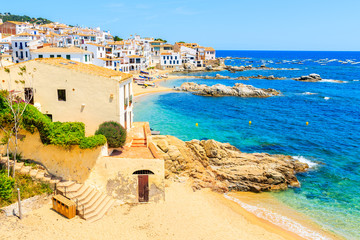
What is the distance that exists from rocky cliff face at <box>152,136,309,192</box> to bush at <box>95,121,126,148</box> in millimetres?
4954

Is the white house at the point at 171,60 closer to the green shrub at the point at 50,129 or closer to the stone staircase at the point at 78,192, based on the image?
the green shrub at the point at 50,129

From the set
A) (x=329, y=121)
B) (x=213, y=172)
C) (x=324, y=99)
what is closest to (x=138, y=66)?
(x=324, y=99)

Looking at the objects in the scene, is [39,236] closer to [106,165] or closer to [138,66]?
[106,165]

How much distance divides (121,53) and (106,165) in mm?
88955

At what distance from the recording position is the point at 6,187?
1612cm

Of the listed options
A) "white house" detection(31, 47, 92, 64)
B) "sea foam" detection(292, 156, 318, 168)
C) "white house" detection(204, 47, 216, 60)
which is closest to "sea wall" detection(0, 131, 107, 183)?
"sea foam" detection(292, 156, 318, 168)

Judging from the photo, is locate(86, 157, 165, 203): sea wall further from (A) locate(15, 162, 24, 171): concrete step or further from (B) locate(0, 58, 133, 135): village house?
(A) locate(15, 162, 24, 171): concrete step

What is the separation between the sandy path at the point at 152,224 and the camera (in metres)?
15.9

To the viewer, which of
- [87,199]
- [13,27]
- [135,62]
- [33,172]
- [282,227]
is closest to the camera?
Answer: [87,199]

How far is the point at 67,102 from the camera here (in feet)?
71.5

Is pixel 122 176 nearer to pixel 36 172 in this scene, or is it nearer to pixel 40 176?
pixel 40 176

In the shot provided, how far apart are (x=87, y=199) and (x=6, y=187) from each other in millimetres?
4735

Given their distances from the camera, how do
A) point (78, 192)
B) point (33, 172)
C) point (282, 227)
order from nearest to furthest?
1. point (78, 192)
2. point (33, 172)
3. point (282, 227)

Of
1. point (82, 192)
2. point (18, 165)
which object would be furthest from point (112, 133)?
point (18, 165)
